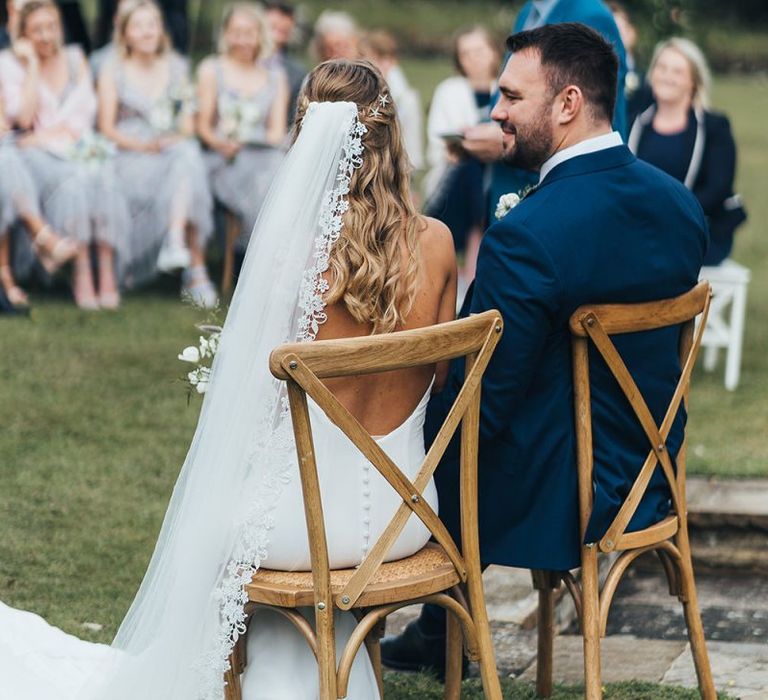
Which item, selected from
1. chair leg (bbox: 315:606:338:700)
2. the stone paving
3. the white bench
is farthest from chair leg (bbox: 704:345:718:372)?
chair leg (bbox: 315:606:338:700)

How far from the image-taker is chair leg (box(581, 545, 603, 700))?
3.36m

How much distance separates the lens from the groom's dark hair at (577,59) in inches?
132

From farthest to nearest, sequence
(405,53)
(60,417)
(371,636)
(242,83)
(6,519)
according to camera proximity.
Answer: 1. (405,53)
2. (242,83)
3. (60,417)
4. (6,519)
5. (371,636)

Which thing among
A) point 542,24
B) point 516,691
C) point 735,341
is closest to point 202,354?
point 516,691

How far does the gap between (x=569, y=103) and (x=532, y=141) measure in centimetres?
13

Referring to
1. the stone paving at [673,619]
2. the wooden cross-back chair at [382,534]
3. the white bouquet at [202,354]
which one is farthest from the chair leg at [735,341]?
the white bouquet at [202,354]

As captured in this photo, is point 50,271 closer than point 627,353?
No

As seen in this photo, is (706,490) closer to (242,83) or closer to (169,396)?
(169,396)

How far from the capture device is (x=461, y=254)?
9.84 meters

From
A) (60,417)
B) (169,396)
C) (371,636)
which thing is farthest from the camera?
(169,396)

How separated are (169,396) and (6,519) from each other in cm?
189

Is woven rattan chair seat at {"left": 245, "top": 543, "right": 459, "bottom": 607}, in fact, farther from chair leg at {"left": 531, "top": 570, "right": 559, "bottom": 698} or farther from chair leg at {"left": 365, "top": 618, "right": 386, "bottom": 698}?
chair leg at {"left": 531, "top": 570, "right": 559, "bottom": 698}

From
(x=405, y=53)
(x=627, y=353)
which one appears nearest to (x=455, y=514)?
(x=627, y=353)

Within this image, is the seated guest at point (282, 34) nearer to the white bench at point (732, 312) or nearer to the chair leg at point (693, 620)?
the white bench at point (732, 312)
